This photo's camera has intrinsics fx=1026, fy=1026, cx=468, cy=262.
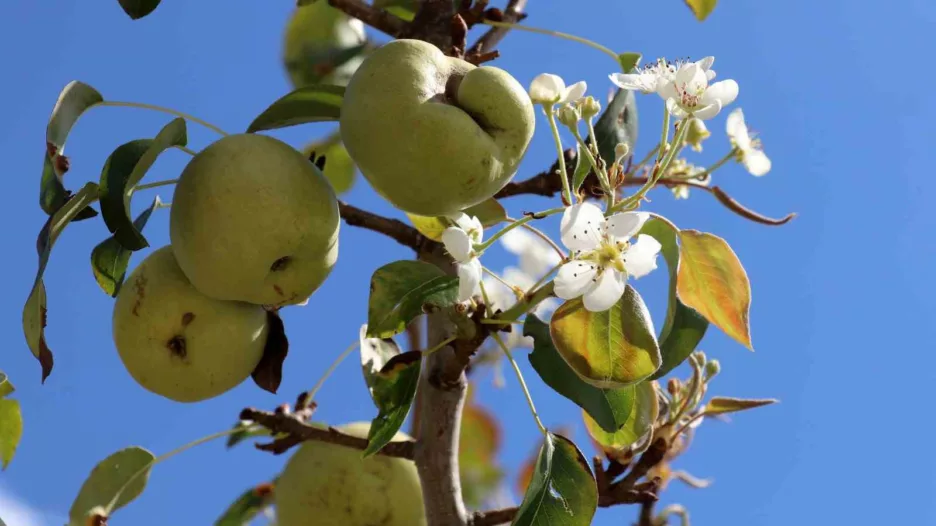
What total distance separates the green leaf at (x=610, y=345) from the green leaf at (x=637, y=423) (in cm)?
30

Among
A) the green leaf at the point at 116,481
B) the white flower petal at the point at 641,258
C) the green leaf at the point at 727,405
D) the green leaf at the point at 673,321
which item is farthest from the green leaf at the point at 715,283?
the green leaf at the point at 116,481

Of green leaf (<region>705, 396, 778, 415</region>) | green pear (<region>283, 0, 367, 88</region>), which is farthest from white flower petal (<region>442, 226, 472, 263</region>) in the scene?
green pear (<region>283, 0, 367, 88</region>)

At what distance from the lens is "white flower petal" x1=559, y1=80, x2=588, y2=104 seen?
1.28 metres

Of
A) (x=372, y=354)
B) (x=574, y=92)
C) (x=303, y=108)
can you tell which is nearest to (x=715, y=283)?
(x=574, y=92)

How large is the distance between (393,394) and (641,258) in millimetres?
368

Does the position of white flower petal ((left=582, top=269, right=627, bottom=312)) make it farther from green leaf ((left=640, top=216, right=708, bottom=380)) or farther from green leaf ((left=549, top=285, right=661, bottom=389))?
green leaf ((left=640, top=216, right=708, bottom=380))

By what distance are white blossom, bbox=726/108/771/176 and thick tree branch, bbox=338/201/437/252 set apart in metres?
0.50

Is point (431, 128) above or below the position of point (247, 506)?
above

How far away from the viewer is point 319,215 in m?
1.32

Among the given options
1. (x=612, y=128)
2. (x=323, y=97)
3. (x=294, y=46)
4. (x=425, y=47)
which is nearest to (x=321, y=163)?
(x=323, y=97)

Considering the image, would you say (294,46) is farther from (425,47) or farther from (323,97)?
(425,47)

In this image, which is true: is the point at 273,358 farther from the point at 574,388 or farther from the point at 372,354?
the point at 574,388

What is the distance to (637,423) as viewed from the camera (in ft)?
4.70

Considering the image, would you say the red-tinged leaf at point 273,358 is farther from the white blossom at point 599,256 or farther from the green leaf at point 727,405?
Result: the green leaf at point 727,405
